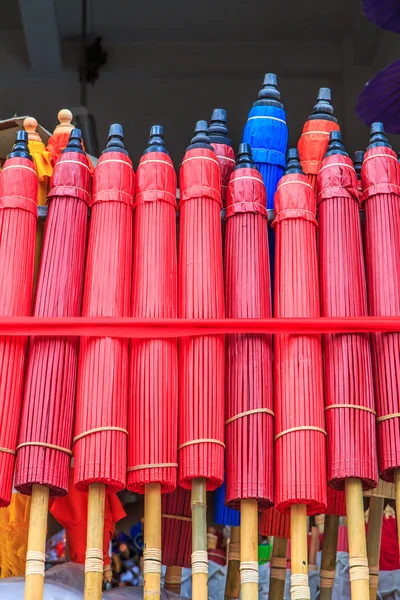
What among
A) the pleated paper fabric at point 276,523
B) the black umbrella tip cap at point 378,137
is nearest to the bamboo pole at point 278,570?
the pleated paper fabric at point 276,523

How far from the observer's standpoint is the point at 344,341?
2.14 metres

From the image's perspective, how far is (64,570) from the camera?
2342mm

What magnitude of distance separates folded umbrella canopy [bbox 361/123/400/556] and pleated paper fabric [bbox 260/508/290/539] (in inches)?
11.6

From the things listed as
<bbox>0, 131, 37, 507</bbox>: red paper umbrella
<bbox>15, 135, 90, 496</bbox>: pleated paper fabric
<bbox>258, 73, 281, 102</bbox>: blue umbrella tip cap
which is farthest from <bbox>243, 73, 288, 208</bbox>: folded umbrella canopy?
<bbox>0, 131, 37, 507</bbox>: red paper umbrella

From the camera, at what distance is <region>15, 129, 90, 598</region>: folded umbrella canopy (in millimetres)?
2016

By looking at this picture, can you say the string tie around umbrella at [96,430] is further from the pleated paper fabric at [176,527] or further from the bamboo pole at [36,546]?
the pleated paper fabric at [176,527]

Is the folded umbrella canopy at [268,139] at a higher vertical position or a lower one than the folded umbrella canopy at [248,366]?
higher

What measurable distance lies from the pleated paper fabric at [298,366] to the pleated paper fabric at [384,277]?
108mm

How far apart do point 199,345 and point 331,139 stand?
0.54 metres

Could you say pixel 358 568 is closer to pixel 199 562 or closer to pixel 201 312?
pixel 199 562

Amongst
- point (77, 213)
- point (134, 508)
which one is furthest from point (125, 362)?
point (134, 508)

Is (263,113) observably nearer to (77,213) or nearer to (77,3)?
(77,213)

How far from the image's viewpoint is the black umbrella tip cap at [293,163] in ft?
7.59

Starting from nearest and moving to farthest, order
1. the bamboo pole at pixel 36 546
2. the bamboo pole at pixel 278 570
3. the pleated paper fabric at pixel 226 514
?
the bamboo pole at pixel 36 546
the pleated paper fabric at pixel 226 514
the bamboo pole at pixel 278 570
